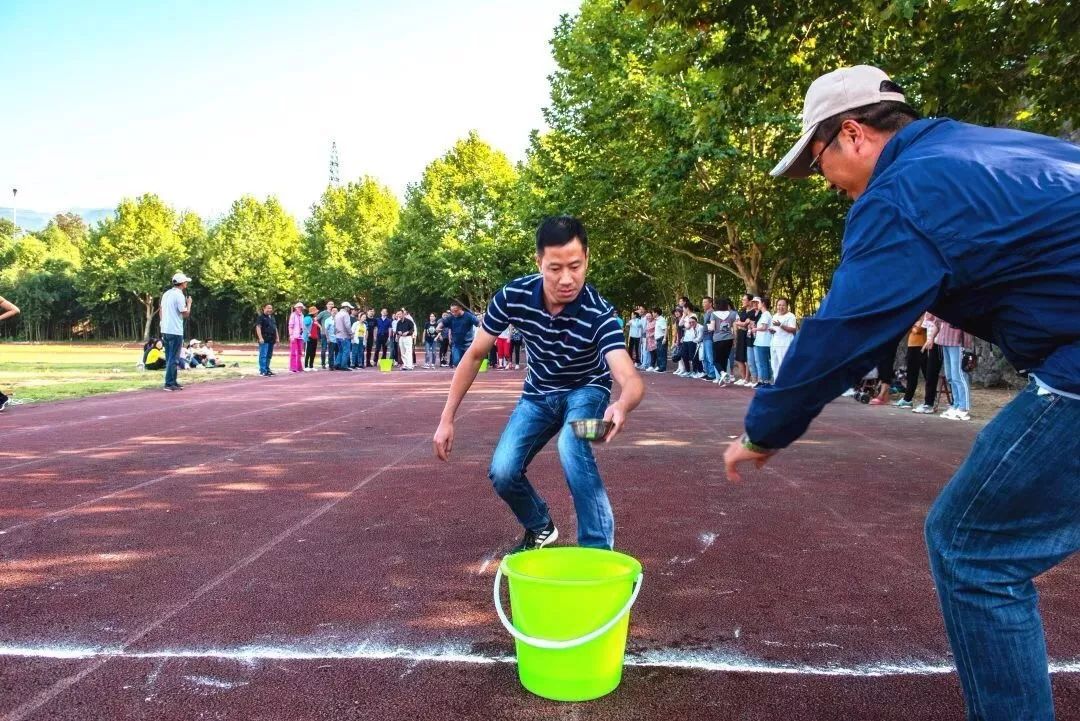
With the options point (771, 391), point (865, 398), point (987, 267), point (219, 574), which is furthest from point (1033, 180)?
point (865, 398)

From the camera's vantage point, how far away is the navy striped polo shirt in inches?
161

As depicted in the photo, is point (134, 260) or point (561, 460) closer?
point (561, 460)

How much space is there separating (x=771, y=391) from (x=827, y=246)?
30.0 metres

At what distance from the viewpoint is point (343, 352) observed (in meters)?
24.9

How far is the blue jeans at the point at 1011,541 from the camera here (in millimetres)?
1974

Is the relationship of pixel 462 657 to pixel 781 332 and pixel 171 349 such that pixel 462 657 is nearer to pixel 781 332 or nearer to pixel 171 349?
pixel 781 332

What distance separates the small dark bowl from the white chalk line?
0.90 metres

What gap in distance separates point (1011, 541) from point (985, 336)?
0.53 m

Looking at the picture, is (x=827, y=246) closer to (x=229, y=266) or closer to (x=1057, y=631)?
(x=1057, y=631)

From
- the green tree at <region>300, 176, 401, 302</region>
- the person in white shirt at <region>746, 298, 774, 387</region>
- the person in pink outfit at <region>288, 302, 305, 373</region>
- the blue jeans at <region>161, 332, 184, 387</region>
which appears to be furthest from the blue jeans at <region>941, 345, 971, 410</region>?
the green tree at <region>300, 176, 401, 302</region>

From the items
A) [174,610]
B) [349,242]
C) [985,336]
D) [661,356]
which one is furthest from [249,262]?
[985,336]

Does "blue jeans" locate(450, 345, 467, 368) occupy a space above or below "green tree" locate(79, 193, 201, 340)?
below

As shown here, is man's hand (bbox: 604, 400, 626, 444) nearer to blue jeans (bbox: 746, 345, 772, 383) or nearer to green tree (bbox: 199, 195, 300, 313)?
blue jeans (bbox: 746, 345, 772, 383)

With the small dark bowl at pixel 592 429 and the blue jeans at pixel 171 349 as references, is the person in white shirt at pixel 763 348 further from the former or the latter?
the small dark bowl at pixel 592 429
